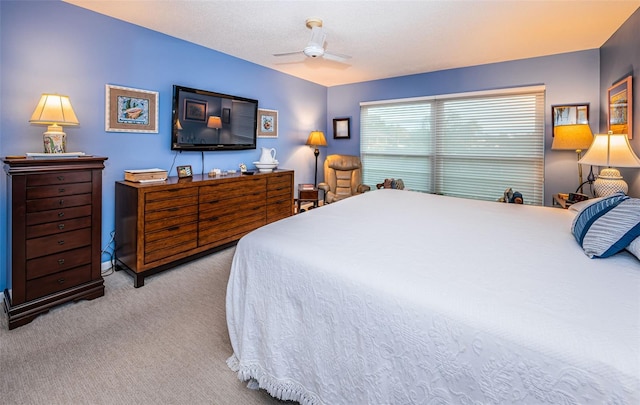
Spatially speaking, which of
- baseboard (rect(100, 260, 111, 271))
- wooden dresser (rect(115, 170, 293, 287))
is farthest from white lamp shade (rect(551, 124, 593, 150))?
baseboard (rect(100, 260, 111, 271))

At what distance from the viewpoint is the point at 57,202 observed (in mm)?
2357

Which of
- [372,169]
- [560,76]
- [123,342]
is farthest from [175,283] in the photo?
[560,76]

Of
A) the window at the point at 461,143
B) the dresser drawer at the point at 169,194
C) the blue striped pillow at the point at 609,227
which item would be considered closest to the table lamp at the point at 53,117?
the dresser drawer at the point at 169,194

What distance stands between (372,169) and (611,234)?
14.5ft

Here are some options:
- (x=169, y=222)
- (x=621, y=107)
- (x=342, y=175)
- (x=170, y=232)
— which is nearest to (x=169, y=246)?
(x=170, y=232)

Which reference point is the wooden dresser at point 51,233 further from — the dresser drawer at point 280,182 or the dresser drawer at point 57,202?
the dresser drawer at point 280,182

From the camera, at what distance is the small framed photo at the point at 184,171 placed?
3514 millimetres

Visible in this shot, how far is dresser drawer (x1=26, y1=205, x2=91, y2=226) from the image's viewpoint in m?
2.24

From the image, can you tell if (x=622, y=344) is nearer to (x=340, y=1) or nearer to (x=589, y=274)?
(x=589, y=274)

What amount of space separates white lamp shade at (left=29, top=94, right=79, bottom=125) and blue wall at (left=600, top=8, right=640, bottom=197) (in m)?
4.69

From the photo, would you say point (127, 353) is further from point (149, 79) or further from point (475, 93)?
point (475, 93)

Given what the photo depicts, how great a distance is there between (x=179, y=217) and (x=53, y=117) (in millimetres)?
1270

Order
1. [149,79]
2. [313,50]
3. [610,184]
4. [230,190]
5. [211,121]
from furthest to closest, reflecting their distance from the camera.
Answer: [211,121] < [230,190] < [149,79] < [313,50] < [610,184]

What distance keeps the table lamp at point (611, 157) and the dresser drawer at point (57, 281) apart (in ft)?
14.0
